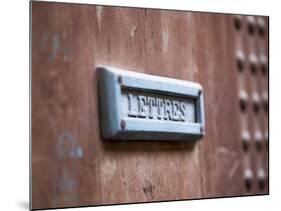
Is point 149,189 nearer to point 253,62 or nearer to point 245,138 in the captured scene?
point 245,138

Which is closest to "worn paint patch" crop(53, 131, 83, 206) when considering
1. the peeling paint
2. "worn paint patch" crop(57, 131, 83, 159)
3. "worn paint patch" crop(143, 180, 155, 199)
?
"worn paint patch" crop(57, 131, 83, 159)

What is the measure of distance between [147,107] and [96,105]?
13cm

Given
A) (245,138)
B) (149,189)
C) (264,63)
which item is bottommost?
(149,189)

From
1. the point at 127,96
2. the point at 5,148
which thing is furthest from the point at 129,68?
the point at 5,148

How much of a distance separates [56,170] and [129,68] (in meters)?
0.28

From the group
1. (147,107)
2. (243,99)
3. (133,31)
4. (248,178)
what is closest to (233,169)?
(248,178)

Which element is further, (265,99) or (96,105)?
(265,99)

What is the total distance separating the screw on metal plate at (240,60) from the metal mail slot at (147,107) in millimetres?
150

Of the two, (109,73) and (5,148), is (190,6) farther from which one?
(5,148)

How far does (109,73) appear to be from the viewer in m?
1.47

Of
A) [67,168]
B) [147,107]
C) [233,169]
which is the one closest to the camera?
[67,168]

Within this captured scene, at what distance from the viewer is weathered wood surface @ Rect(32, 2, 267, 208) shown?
1.41 m

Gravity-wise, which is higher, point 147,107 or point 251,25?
point 251,25

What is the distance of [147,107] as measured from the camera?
1550mm
